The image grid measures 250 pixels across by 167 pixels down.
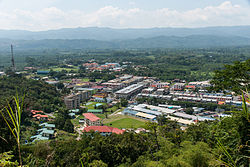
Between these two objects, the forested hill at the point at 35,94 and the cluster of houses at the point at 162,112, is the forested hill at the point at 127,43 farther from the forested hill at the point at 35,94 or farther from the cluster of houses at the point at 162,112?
the cluster of houses at the point at 162,112

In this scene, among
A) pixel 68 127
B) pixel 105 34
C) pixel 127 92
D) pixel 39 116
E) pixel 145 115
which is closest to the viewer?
pixel 68 127

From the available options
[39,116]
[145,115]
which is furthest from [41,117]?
[145,115]

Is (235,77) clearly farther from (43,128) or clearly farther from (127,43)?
(127,43)

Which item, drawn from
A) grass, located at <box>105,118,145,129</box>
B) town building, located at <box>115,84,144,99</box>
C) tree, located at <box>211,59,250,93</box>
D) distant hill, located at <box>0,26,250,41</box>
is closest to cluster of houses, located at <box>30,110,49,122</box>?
grass, located at <box>105,118,145,129</box>

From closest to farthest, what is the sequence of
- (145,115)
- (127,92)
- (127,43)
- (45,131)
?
(45,131) < (145,115) < (127,92) < (127,43)

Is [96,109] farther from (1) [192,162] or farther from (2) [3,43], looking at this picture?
(2) [3,43]

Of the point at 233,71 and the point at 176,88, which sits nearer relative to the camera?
the point at 233,71

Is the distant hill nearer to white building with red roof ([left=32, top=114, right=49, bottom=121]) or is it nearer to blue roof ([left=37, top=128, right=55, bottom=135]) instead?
white building with red roof ([left=32, top=114, right=49, bottom=121])

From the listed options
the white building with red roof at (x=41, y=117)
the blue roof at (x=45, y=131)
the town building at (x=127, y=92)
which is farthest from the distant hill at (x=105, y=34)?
the blue roof at (x=45, y=131)

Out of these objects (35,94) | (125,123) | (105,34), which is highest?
(105,34)

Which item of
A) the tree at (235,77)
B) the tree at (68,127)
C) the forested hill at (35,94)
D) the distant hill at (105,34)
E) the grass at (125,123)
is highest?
the distant hill at (105,34)

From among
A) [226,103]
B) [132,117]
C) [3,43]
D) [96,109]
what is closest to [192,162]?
[132,117]
